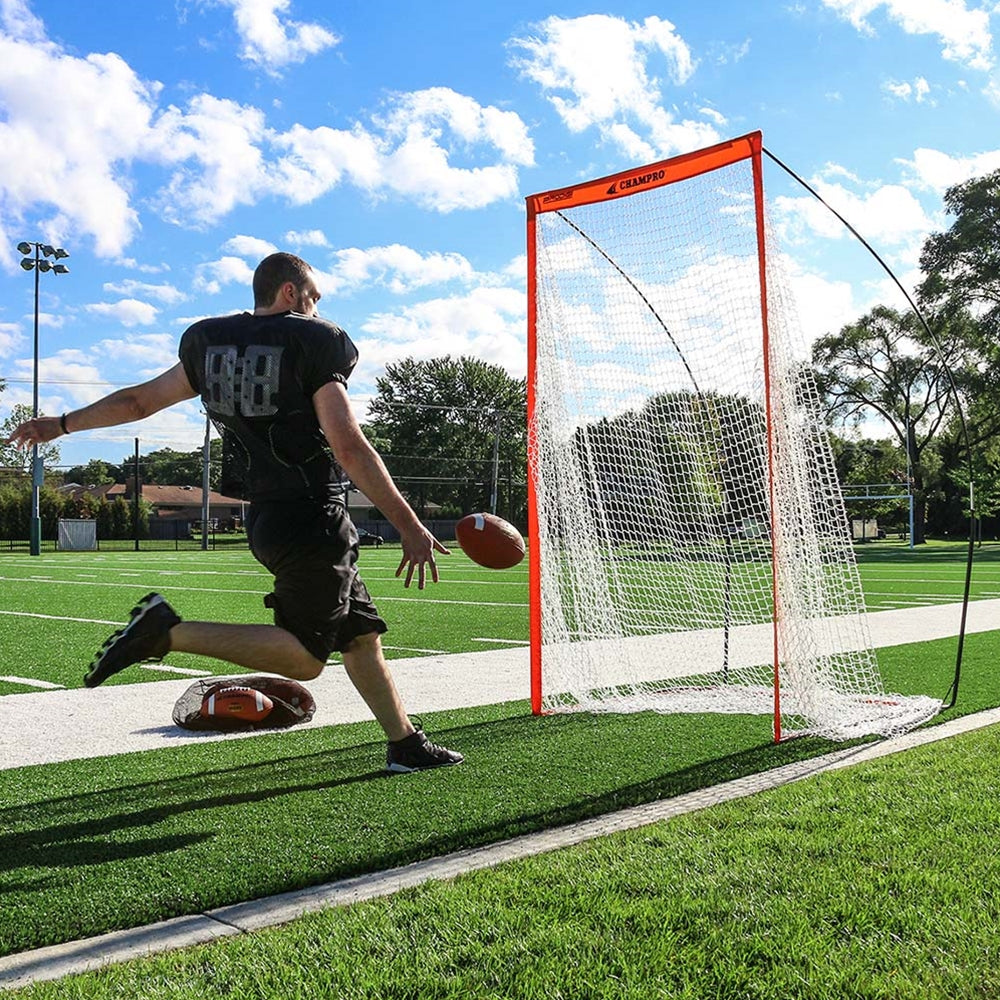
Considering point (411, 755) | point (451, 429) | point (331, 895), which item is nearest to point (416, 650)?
point (411, 755)

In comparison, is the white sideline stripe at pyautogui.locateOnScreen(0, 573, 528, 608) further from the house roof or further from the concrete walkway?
the house roof

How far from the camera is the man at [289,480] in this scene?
3.83 meters

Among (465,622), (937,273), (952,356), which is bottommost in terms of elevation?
(465,622)

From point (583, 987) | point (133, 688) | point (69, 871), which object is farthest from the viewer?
point (133, 688)

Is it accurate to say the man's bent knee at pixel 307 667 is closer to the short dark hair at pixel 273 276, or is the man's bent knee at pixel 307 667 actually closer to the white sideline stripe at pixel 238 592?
the short dark hair at pixel 273 276

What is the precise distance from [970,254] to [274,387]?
1727 inches

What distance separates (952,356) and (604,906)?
150 feet

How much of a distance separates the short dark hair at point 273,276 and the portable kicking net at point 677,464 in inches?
83.6

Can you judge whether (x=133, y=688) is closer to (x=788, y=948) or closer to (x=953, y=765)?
(x=953, y=765)

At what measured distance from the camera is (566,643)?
20.5 ft

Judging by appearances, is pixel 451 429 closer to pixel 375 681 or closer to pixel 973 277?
pixel 973 277

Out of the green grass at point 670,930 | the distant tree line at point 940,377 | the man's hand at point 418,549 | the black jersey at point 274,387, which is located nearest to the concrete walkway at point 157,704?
the black jersey at point 274,387

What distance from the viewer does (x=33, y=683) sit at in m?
7.14

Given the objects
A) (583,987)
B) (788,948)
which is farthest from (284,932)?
(788,948)
